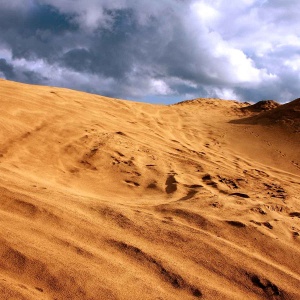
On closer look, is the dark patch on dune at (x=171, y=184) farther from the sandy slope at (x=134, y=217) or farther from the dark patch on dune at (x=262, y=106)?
the dark patch on dune at (x=262, y=106)

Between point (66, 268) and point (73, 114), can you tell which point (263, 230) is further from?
point (73, 114)

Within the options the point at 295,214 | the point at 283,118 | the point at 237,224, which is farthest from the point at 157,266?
the point at 283,118

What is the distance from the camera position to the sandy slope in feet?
7.47

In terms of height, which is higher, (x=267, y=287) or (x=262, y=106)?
(x=262, y=106)

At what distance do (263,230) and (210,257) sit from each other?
750 millimetres

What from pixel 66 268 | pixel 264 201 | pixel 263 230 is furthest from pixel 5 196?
pixel 264 201

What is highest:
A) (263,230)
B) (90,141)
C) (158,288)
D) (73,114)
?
(73,114)

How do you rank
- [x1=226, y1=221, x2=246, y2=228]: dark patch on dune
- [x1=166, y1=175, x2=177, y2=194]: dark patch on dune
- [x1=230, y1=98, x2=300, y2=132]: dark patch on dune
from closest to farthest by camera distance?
[x1=226, y1=221, x2=246, y2=228]: dark patch on dune, [x1=166, y1=175, x2=177, y2=194]: dark patch on dune, [x1=230, y1=98, x2=300, y2=132]: dark patch on dune

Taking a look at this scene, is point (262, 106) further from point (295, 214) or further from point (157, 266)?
point (157, 266)

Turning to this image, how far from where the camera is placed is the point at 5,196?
→ 310cm

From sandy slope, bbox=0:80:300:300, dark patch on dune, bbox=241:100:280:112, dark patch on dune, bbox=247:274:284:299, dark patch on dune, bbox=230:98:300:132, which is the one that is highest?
dark patch on dune, bbox=241:100:280:112

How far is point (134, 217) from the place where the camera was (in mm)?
3143

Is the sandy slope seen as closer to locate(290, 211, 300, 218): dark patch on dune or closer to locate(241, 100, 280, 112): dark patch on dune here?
locate(290, 211, 300, 218): dark patch on dune

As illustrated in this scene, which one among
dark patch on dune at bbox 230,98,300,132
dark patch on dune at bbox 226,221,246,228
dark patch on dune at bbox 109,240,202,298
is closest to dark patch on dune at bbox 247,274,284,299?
dark patch on dune at bbox 109,240,202,298
